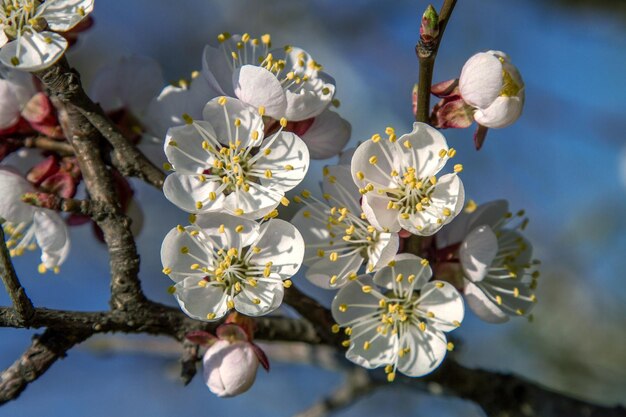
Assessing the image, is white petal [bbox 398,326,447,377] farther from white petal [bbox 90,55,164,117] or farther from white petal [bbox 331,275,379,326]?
white petal [bbox 90,55,164,117]

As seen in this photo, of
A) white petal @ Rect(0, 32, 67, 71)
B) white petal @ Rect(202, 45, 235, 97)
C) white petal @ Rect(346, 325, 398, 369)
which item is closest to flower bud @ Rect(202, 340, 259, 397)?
white petal @ Rect(346, 325, 398, 369)

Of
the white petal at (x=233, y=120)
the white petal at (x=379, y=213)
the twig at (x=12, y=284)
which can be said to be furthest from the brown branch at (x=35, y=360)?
the white petal at (x=379, y=213)

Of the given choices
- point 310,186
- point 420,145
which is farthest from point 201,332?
point 310,186

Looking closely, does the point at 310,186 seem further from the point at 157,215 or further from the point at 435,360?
the point at 435,360

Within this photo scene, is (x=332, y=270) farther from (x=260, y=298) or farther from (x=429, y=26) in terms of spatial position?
(x=429, y=26)

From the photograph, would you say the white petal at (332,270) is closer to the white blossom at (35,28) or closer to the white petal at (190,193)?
the white petal at (190,193)

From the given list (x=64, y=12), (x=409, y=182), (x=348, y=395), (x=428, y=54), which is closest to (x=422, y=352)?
(x=409, y=182)
